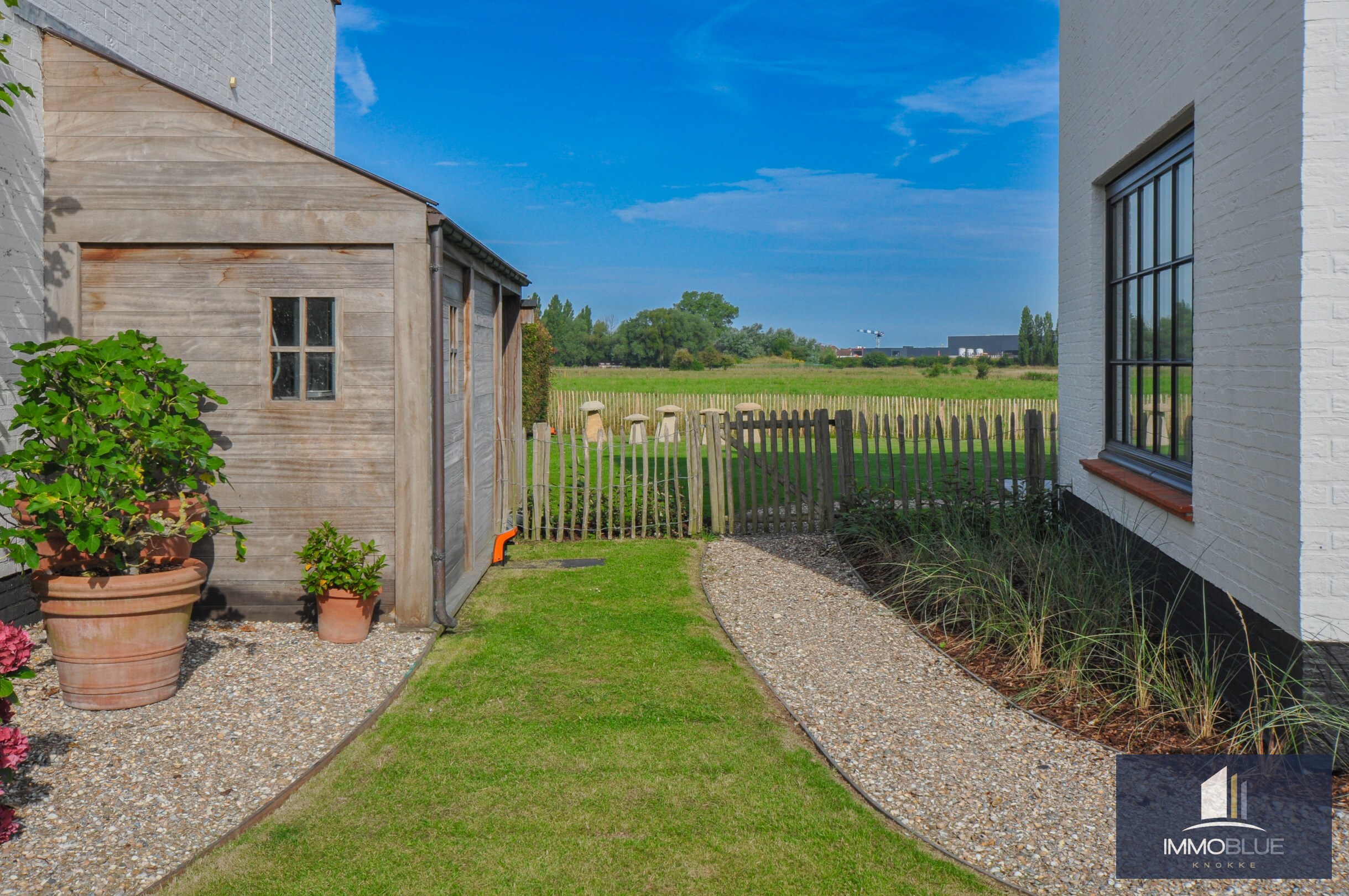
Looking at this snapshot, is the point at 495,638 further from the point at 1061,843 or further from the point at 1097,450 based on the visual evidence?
the point at 1097,450

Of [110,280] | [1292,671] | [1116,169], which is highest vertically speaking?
[1116,169]

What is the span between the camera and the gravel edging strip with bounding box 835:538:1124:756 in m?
4.80

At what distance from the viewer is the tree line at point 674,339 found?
95812 mm

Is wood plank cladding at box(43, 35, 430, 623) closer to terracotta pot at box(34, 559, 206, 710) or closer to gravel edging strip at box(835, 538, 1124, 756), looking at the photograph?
terracotta pot at box(34, 559, 206, 710)

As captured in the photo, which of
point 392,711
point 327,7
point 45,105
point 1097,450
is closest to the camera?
point 392,711

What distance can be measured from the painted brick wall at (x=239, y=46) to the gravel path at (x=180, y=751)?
482cm

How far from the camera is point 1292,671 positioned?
13.7ft

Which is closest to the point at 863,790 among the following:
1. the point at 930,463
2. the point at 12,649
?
the point at 12,649

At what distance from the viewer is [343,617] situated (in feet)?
21.3

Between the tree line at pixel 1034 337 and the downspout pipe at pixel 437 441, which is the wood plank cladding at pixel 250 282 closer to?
the downspout pipe at pixel 437 441

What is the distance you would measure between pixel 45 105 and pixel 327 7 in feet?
27.3

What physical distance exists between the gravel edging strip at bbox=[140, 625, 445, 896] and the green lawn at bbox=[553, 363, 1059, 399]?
93.6ft

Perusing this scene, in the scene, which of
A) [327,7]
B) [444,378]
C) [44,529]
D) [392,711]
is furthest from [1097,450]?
[327,7]

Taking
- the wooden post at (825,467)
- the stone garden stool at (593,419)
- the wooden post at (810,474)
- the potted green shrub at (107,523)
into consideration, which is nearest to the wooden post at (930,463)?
the wooden post at (825,467)
